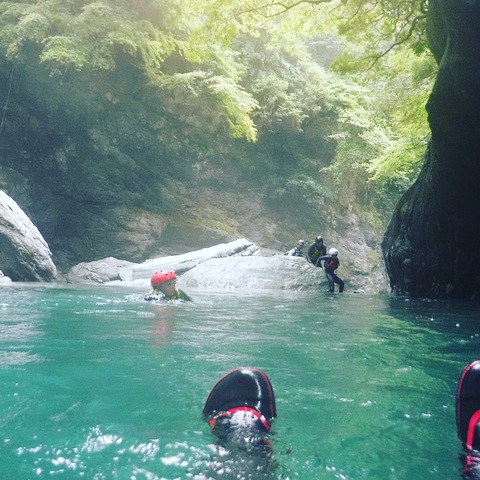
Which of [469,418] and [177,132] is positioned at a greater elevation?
[177,132]

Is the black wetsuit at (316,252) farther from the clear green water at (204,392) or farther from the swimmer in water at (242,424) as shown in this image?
the swimmer in water at (242,424)

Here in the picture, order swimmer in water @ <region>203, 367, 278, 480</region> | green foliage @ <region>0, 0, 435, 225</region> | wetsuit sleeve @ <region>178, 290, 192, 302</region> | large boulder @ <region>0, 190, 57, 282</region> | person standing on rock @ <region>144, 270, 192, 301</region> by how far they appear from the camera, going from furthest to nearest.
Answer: large boulder @ <region>0, 190, 57, 282</region>, green foliage @ <region>0, 0, 435, 225</region>, wetsuit sleeve @ <region>178, 290, 192, 302</region>, person standing on rock @ <region>144, 270, 192, 301</region>, swimmer in water @ <region>203, 367, 278, 480</region>

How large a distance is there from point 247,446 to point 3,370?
6.88 feet

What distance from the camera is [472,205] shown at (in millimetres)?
7820

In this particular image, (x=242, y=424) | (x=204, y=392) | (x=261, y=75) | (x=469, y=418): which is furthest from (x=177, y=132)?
(x=469, y=418)

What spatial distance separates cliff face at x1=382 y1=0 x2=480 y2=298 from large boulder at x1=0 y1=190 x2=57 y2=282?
8915 millimetres

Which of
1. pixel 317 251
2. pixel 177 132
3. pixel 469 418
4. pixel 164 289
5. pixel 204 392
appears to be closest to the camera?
pixel 469 418

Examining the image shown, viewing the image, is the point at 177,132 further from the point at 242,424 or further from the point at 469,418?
the point at 469,418

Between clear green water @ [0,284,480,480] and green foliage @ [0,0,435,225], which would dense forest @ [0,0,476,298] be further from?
clear green water @ [0,284,480,480]

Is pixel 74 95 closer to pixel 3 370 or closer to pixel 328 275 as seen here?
pixel 328 275

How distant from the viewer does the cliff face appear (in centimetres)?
575

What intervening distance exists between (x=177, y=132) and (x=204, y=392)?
16.6m

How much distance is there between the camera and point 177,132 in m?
18.6

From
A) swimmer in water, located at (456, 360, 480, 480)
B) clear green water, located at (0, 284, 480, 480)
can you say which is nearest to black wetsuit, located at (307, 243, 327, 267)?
clear green water, located at (0, 284, 480, 480)
